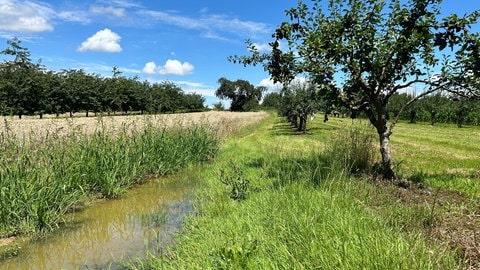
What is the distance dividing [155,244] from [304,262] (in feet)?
10.3

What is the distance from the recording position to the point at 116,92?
202ft

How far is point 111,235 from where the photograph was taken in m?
6.82

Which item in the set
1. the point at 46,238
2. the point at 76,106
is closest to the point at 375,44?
the point at 46,238

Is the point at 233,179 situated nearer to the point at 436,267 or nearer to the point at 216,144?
the point at 436,267

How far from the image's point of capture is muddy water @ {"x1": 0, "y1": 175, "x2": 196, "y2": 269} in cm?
566

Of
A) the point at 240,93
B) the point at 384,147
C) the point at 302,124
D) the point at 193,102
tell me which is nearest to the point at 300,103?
the point at 302,124

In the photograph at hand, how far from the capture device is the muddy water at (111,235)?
223 inches

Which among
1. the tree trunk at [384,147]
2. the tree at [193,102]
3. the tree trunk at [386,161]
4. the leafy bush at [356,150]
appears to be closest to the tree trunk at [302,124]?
the leafy bush at [356,150]

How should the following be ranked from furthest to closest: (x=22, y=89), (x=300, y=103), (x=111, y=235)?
1. (x=22, y=89)
2. (x=300, y=103)
3. (x=111, y=235)

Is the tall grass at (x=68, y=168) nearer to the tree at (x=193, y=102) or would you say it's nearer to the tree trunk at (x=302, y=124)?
the tree trunk at (x=302, y=124)

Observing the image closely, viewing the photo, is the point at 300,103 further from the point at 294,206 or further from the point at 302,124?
the point at 294,206

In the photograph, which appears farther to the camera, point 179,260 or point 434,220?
point 434,220

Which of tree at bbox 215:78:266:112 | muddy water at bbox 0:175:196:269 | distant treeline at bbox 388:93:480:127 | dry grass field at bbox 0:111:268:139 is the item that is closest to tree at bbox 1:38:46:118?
dry grass field at bbox 0:111:268:139

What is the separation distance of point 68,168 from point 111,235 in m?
2.25
